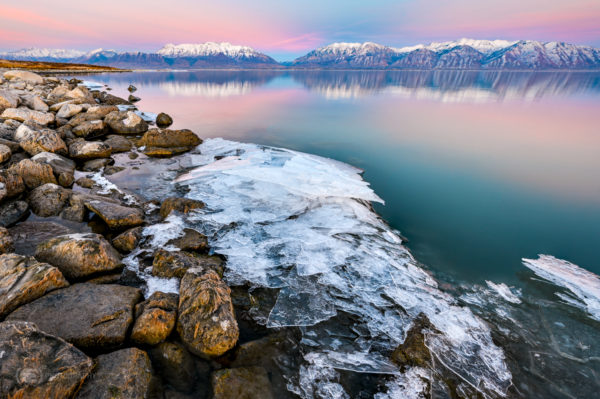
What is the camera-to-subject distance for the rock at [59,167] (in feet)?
28.2

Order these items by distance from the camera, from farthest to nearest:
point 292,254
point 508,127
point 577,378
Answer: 1. point 508,127
2. point 292,254
3. point 577,378

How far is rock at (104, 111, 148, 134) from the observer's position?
1608 cm

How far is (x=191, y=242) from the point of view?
20.5ft

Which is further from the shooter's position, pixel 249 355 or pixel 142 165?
pixel 142 165

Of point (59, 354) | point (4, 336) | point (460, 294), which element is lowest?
point (460, 294)

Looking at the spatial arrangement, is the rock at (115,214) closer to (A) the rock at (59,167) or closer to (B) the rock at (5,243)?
(B) the rock at (5,243)

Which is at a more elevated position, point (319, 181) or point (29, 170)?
point (29, 170)

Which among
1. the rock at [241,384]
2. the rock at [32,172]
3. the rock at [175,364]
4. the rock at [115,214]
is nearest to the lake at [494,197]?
the rock at [241,384]

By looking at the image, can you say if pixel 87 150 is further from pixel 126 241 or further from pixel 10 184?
pixel 126 241

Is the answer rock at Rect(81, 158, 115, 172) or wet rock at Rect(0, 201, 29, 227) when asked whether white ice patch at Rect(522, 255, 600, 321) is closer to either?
wet rock at Rect(0, 201, 29, 227)

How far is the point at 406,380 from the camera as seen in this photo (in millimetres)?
3814

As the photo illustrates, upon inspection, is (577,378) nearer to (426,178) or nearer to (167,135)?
(426,178)

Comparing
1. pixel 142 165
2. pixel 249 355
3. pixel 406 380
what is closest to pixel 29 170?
pixel 142 165

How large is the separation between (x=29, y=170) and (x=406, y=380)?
10.9 m
